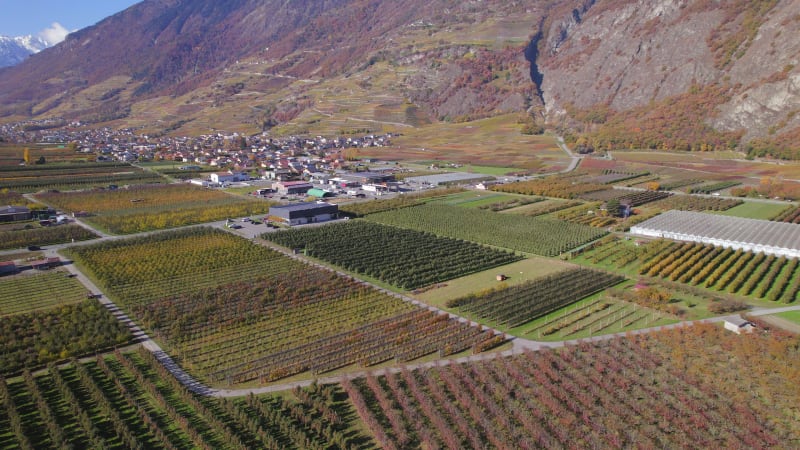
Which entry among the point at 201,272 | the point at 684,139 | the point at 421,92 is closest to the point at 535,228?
the point at 201,272

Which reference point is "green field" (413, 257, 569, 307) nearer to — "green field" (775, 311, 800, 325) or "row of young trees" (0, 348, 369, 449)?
"row of young trees" (0, 348, 369, 449)

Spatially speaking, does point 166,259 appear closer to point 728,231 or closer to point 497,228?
point 497,228

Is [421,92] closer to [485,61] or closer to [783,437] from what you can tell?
[485,61]

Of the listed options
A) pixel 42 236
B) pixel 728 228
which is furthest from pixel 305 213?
pixel 728 228

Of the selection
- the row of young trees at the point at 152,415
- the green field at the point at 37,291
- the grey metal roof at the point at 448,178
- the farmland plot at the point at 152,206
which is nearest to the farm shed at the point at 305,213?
the farmland plot at the point at 152,206

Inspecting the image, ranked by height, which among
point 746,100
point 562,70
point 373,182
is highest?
point 562,70
